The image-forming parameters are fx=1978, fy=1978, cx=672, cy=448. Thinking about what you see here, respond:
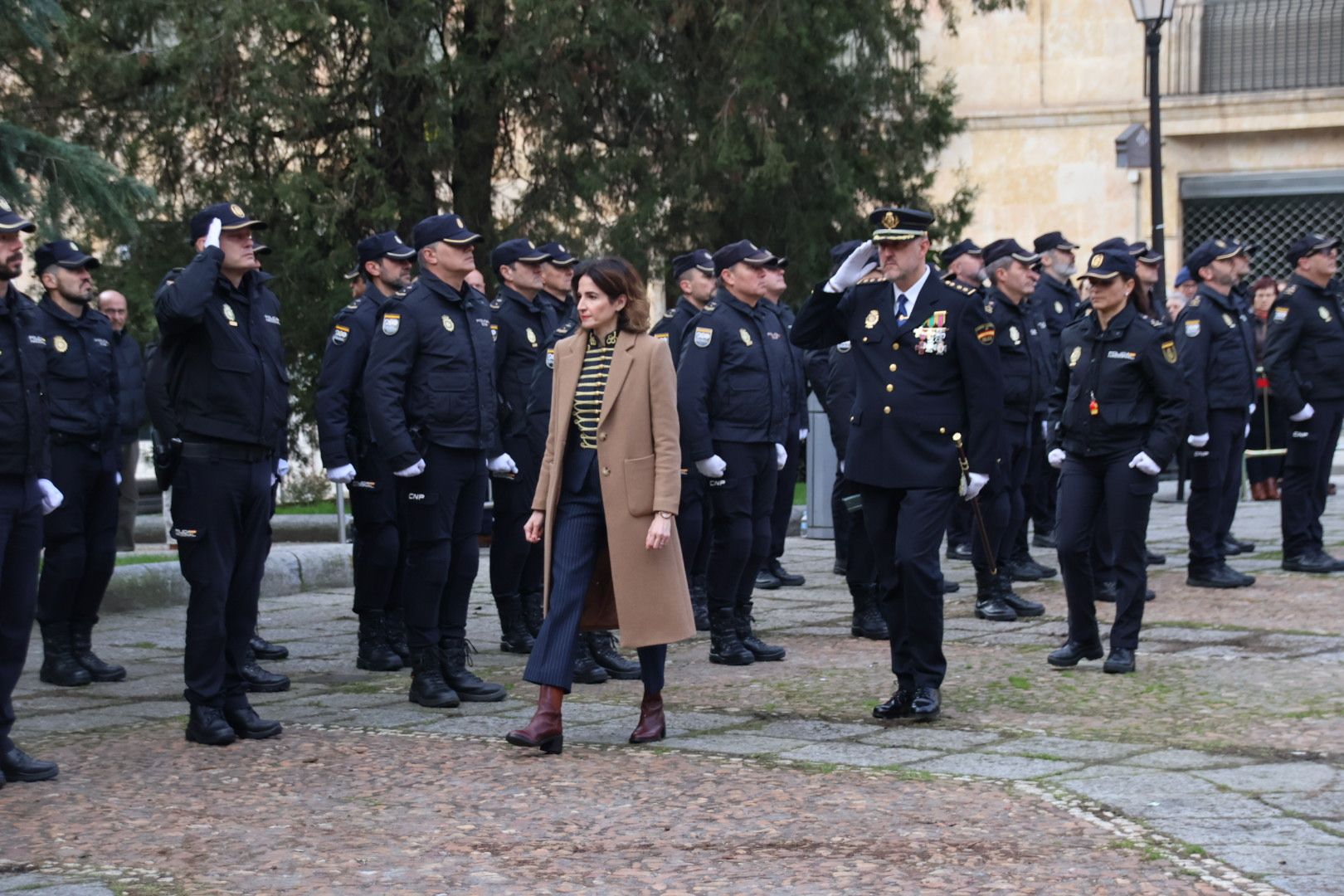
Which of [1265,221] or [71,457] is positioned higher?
[1265,221]

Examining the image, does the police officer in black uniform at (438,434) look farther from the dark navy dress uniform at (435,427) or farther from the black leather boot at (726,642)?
the black leather boot at (726,642)

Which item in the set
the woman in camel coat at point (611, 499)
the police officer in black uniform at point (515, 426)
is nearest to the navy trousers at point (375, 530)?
the police officer in black uniform at point (515, 426)

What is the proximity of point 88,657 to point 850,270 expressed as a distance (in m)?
4.16

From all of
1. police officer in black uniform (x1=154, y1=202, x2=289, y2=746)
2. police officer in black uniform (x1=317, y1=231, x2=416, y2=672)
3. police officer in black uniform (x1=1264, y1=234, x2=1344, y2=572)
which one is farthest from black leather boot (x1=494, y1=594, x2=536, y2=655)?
police officer in black uniform (x1=1264, y1=234, x2=1344, y2=572)

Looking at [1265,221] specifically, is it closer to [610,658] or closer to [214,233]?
[610,658]

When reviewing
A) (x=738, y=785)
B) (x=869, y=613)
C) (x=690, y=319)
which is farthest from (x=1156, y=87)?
(x=738, y=785)

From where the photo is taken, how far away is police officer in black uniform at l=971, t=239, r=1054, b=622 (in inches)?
435

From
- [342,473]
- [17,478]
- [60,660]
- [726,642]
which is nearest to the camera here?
[17,478]

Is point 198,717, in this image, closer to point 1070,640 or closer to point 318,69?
point 1070,640

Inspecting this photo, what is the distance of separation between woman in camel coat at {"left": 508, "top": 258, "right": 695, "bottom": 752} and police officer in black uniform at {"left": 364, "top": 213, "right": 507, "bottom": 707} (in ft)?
2.81

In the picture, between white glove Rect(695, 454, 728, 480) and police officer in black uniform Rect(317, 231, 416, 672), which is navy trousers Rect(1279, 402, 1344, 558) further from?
police officer in black uniform Rect(317, 231, 416, 672)

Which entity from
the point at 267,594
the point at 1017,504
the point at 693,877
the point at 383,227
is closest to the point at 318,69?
the point at 383,227

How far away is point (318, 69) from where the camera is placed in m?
17.4

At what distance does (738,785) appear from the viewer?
6.67m
